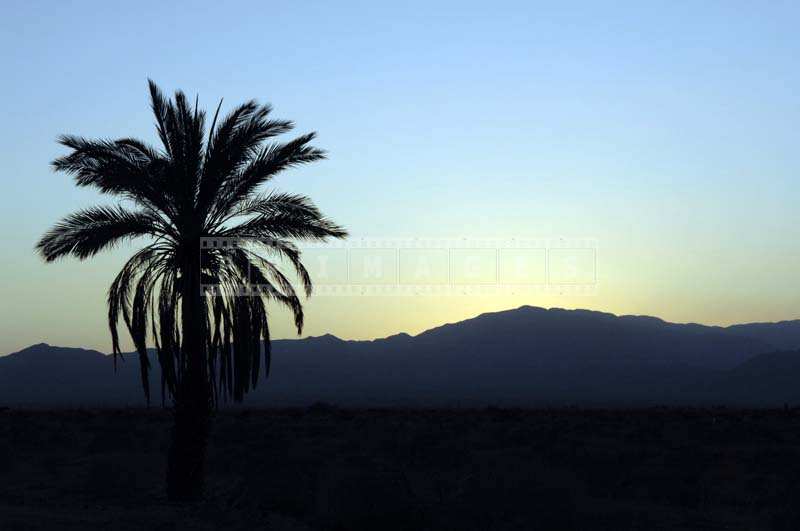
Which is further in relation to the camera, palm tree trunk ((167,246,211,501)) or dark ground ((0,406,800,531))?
palm tree trunk ((167,246,211,501))

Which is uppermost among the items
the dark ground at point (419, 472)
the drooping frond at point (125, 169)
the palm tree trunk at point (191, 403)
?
the drooping frond at point (125, 169)

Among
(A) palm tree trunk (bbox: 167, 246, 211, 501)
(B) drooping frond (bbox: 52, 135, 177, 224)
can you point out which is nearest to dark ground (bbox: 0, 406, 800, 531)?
(A) palm tree trunk (bbox: 167, 246, 211, 501)

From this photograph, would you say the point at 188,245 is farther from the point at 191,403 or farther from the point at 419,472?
the point at 419,472

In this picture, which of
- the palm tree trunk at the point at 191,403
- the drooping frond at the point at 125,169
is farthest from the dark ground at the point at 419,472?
the drooping frond at the point at 125,169

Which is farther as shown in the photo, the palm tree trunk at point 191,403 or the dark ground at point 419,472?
the palm tree trunk at point 191,403

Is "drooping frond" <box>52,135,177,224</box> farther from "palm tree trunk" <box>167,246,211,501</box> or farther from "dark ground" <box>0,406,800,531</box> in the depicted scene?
"dark ground" <box>0,406,800,531</box>

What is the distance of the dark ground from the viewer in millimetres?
21719

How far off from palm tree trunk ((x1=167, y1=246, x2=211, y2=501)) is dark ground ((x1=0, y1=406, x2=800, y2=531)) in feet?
3.34

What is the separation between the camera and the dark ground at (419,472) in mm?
21719

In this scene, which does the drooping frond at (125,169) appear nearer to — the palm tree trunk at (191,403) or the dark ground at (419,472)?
the palm tree trunk at (191,403)

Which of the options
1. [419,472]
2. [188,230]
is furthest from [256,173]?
[419,472]

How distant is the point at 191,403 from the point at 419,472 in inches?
479

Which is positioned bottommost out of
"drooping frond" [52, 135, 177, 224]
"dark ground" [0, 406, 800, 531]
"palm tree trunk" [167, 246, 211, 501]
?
"dark ground" [0, 406, 800, 531]

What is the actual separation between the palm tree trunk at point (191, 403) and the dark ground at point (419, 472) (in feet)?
3.34
